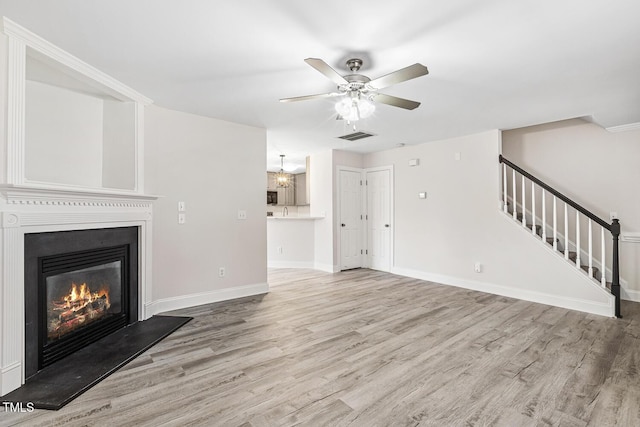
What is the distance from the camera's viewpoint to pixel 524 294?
4.19 m

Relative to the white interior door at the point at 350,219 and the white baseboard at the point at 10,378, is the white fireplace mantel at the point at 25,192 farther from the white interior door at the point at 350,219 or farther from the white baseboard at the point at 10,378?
the white interior door at the point at 350,219

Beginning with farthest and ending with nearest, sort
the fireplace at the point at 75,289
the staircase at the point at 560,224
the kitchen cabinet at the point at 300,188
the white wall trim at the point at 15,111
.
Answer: the kitchen cabinet at the point at 300,188
the staircase at the point at 560,224
the fireplace at the point at 75,289
the white wall trim at the point at 15,111

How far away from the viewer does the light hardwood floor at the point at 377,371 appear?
1.79 m

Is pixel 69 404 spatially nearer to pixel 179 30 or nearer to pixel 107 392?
pixel 107 392

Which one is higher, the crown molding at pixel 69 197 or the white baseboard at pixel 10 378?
the crown molding at pixel 69 197

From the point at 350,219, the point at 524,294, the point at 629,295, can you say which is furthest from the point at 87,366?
the point at 629,295

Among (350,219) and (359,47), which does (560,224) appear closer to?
(350,219)

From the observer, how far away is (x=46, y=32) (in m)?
2.07

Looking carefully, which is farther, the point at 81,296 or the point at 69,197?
the point at 81,296

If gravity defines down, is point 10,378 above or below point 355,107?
below

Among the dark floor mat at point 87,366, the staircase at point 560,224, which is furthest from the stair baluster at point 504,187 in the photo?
the dark floor mat at point 87,366

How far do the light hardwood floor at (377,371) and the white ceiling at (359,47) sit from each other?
7.90ft

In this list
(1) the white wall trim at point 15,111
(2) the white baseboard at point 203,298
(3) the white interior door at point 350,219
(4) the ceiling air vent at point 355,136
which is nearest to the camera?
(1) the white wall trim at point 15,111

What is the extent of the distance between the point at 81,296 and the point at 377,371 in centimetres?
261
